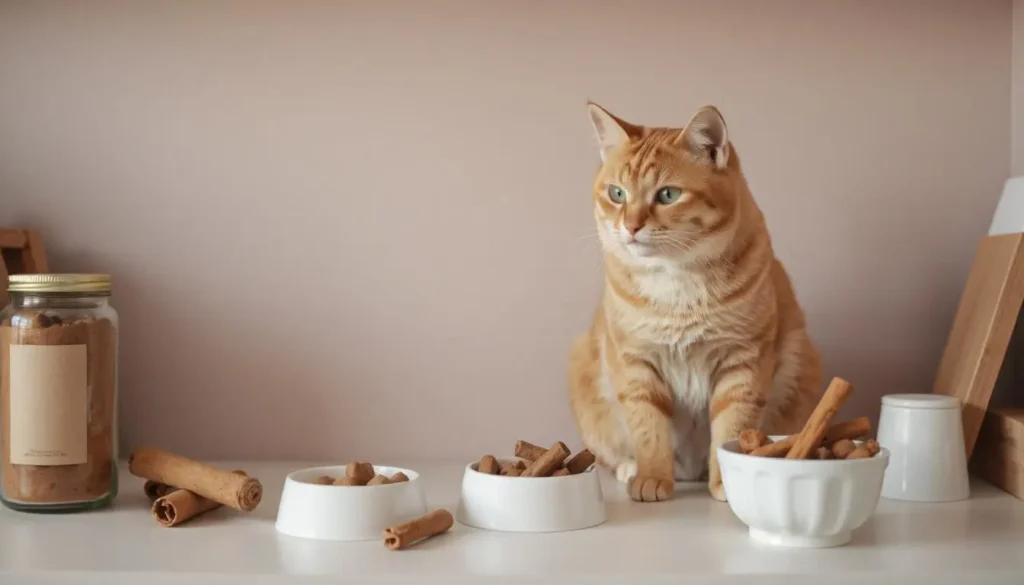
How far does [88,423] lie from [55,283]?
168 mm

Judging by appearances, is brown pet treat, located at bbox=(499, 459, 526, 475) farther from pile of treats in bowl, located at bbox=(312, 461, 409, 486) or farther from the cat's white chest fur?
the cat's white chest fur

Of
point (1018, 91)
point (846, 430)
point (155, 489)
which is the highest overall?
point (1018, 91)

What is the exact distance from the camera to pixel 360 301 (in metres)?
1.51

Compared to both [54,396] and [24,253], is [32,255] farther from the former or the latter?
[54,396]

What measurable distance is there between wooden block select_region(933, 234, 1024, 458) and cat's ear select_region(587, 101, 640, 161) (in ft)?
1.74

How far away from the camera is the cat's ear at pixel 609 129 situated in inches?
48.8

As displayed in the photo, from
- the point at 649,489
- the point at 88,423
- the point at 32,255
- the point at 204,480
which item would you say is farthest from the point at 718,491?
the point at 32,255

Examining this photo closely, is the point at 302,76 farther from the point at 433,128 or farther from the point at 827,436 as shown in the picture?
the point at 827,436

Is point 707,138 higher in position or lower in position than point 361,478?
higher

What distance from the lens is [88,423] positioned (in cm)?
112

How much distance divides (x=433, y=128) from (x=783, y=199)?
1.85ft

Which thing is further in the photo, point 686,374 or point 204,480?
point 686,374

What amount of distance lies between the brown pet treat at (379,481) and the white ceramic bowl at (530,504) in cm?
10

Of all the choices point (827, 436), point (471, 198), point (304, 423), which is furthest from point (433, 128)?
point (827, 436)
